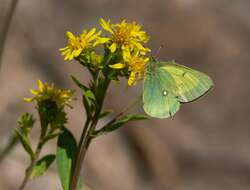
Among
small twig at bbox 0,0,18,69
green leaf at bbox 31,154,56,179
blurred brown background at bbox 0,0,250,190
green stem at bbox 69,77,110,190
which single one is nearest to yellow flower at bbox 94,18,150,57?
green stem at bbox 69,77,110,190

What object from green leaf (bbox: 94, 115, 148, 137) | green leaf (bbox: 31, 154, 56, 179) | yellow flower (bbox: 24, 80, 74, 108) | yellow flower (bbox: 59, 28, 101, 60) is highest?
yellow flower (bbox: 59, 28, 101, 60)

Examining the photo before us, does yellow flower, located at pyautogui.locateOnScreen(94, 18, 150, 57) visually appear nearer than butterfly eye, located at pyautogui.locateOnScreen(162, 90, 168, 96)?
Yes

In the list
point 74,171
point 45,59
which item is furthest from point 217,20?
point 74,171

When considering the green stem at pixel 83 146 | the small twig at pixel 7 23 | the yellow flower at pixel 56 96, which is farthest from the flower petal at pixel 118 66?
the small twig at pixel 7 23

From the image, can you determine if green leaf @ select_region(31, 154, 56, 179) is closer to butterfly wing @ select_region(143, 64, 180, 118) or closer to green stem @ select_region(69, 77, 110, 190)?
green stem @ select_region(69, 77, 110, 190)

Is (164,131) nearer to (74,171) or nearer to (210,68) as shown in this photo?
(210,68)

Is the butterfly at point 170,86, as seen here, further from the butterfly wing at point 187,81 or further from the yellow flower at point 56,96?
the yellow flower at point 56,96

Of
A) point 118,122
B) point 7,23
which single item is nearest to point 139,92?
point 7,23
